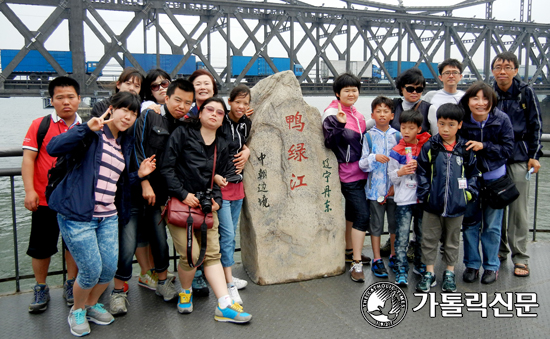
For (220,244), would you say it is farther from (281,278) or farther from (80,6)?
(80,6)

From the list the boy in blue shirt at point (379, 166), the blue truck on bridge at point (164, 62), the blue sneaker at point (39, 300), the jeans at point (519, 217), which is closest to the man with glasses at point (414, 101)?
the boy in blue shirt at point (379, 166)

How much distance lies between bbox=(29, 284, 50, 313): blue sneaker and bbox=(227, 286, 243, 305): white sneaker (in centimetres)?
114

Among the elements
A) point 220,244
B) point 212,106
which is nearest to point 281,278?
point 220,244

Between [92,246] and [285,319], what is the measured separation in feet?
3.90

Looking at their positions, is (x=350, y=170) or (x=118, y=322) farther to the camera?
(x=350, y=170)

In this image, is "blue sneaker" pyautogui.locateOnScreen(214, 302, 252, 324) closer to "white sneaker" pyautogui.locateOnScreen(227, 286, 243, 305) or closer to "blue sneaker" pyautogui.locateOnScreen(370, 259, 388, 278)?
"white sneaker" pyautogui.locateOnScreen(227, 286, 243, 305)

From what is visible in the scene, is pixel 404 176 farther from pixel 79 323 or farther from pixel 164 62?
pixel 164 62

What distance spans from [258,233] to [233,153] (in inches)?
23.7

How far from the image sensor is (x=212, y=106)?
2.62m

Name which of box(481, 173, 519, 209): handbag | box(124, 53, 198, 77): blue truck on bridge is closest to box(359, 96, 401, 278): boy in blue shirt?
box(481, 173, 519, 209): handbag

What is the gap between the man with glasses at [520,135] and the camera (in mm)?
3207

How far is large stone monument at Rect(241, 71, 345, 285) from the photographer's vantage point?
122 inches

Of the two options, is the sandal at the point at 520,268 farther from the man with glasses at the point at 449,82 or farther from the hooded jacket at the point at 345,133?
the hooded jacket at the point at 345,133

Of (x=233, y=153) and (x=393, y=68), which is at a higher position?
(x=393, y=68)
